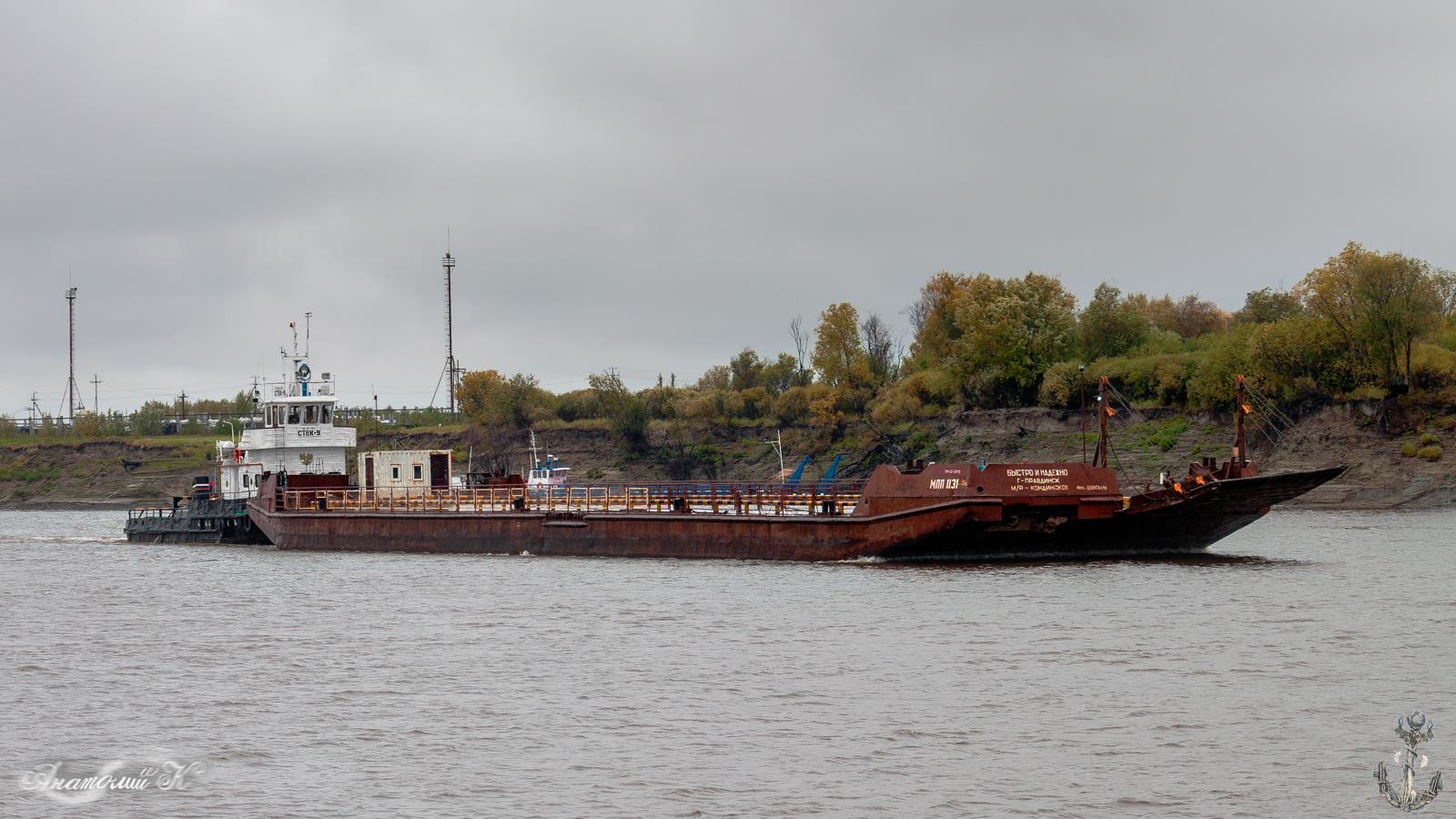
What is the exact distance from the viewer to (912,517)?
40406 millimetres

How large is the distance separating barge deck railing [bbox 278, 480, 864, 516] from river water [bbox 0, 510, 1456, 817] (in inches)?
174

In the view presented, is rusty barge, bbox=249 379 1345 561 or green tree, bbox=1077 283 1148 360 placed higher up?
green tree, bbox=1077 283 1148 360

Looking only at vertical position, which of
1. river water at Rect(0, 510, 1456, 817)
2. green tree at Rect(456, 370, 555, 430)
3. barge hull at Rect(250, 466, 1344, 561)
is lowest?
river water at Rect(0, 510, 1456, 817)

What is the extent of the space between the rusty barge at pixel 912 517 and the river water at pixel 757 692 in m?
1.03

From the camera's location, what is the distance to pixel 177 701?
2464cm

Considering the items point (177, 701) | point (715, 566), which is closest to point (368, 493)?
point (715, 566)

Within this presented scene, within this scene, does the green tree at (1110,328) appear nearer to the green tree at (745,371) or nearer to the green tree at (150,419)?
the green tree at (745,371)

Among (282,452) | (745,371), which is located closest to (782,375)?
(745,371)

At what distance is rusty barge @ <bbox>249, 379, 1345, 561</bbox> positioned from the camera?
131 feet

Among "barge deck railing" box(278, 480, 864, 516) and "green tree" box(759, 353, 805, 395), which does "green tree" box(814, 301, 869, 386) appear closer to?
"green tree" box(759, 353, 805, 395)

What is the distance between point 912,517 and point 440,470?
2588cm

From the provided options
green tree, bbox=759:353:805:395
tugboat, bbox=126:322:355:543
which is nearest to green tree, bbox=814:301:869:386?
green tree, bbox=759:353:805:395

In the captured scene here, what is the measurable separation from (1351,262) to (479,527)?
5417 cm

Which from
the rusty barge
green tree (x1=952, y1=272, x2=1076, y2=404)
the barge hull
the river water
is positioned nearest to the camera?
the river water
